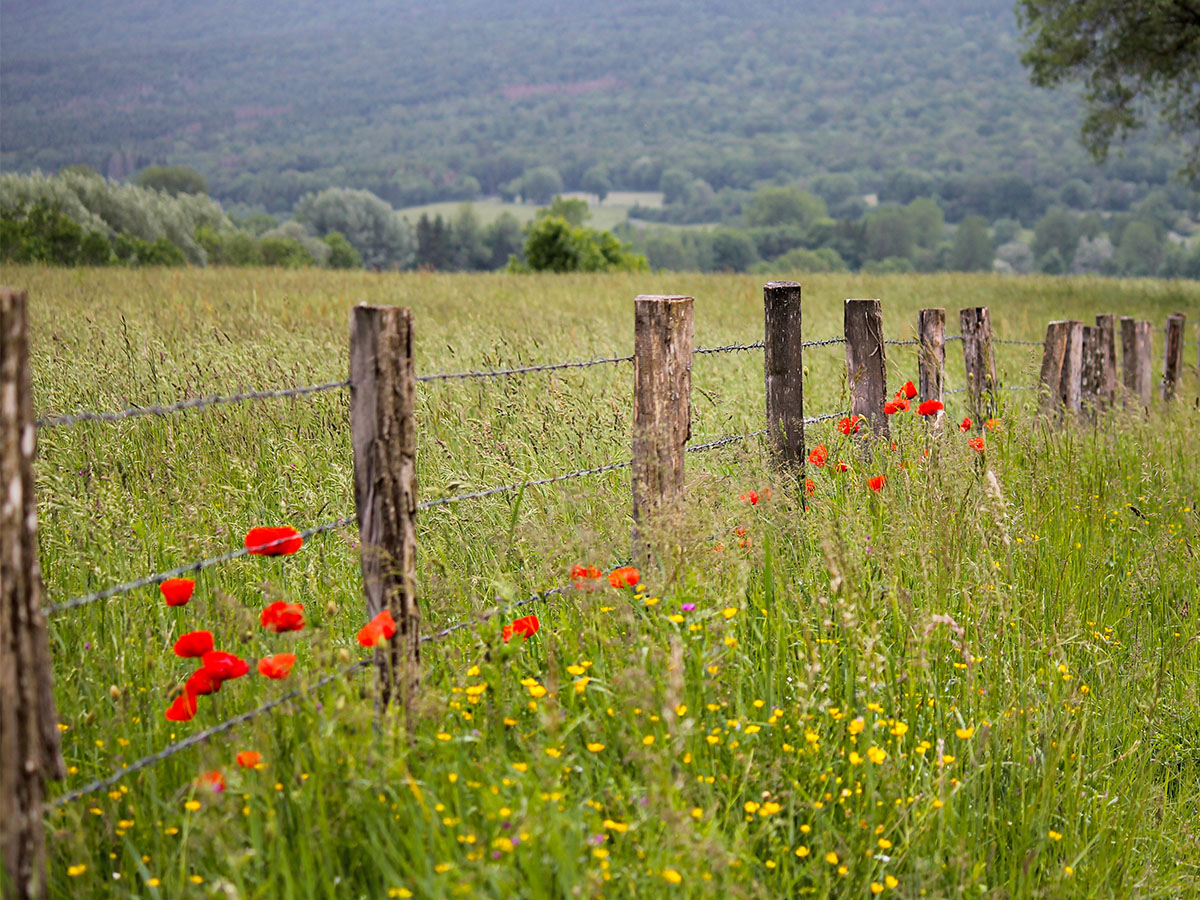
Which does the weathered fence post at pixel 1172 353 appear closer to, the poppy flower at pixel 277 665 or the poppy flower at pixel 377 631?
the poppy flower at pixel 377 631

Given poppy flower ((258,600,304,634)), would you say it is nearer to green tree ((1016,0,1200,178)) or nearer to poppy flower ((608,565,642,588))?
poppy flower ((608,565,642,588))

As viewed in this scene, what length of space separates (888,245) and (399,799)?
375 feet

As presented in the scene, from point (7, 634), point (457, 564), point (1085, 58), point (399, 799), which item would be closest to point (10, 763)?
point (7, 634)

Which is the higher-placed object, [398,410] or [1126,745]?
[398,410]

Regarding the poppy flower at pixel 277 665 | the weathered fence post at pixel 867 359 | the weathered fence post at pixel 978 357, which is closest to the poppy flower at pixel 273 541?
the poppy flower at pixel 277 665

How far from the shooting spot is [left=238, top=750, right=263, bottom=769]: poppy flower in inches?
69.6

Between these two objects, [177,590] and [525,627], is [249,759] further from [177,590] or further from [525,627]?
[525,627]

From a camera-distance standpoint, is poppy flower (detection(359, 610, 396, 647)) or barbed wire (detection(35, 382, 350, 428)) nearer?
barbed wire (detection(35, 382, 350, 428))

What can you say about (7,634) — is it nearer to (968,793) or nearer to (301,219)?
(968,793)

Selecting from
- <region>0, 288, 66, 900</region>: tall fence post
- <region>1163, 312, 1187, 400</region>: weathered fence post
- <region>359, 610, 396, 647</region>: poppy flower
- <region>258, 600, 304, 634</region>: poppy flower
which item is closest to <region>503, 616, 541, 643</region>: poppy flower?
<region>359, 610, 396, 647</region>: poppy flower

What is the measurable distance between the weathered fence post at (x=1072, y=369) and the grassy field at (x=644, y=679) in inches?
56.4

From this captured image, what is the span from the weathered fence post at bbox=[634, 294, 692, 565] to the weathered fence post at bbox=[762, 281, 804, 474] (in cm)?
82

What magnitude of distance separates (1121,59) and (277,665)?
70.1ft

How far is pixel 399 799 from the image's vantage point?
1.83m
